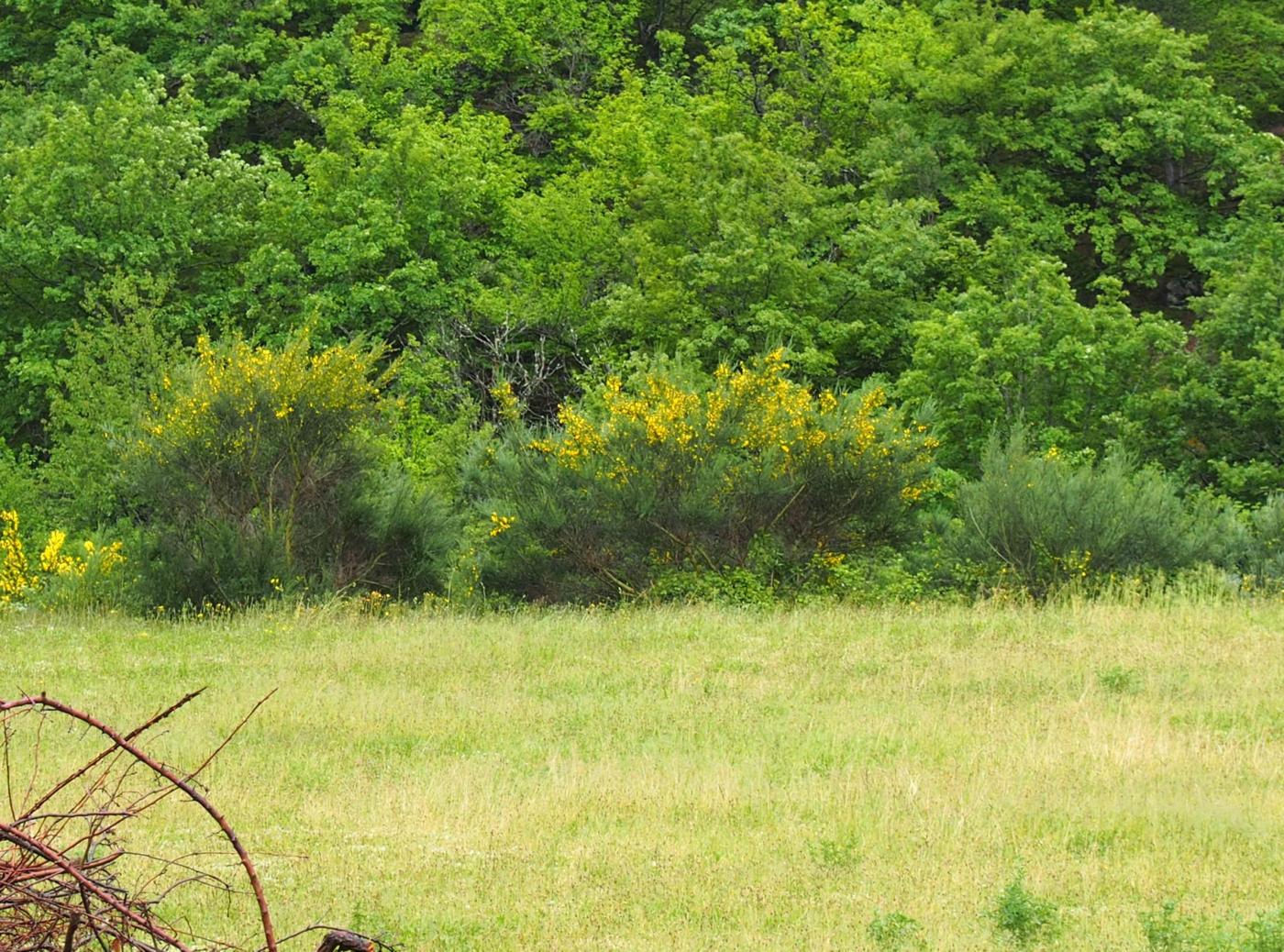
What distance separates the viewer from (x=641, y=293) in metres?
31.3

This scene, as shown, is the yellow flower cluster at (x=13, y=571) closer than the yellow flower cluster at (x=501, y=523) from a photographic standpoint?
No

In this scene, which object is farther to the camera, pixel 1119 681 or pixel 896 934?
pixel 1119 681

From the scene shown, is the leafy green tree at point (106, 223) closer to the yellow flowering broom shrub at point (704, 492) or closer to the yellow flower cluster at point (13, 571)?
the yellow flower cluster at point (13, 571)

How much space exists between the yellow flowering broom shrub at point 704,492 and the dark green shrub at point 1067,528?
1.07 m

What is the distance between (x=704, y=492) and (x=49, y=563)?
860 centimetres

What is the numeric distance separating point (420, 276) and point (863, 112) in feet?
35.6

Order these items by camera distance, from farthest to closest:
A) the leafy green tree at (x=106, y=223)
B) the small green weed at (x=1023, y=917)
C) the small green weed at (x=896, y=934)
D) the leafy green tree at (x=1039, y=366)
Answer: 1. the leafy green tree at (x=106, y=223)
2. the leafy green tree at (x=1039, y=366)
3. the small green weed at (x=1023, y=917)
4. the small green weed at (x=896, y=934)

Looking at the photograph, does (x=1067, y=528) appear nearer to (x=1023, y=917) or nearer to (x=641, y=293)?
(x=1023, y=917)

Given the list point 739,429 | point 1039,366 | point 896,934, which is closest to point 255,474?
point 739,429

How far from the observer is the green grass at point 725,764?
25.6 ft

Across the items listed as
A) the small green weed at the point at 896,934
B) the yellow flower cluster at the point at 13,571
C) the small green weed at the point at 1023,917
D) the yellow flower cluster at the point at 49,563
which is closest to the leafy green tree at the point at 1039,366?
the yellow flower cluster at the point at 49,563

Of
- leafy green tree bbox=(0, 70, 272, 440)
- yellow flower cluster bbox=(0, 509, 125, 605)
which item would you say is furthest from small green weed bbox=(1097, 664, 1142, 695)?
leafy green tree bbox=(0, 70, 272, 440)

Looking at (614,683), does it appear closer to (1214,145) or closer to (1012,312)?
(1012,312)

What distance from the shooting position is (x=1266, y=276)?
25562mm
